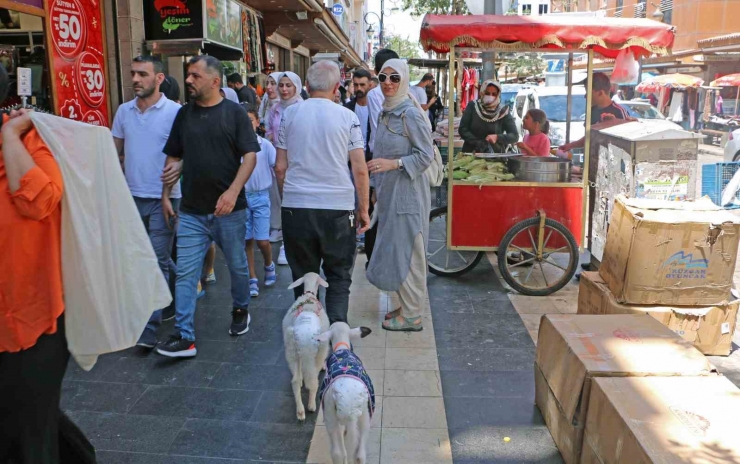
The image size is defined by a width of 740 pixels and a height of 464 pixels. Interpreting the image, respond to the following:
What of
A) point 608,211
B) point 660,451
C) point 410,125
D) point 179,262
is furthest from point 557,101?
point 660,451

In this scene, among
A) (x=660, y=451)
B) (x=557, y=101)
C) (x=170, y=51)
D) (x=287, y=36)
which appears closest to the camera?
(x=660, y=451)

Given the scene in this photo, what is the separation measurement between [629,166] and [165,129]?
3.61 meters

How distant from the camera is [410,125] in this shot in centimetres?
464

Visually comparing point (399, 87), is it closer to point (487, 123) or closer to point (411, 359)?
point (411, 359)

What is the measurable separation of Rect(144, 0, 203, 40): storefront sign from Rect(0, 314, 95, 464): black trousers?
19.0 feet

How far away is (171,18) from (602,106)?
191 inches

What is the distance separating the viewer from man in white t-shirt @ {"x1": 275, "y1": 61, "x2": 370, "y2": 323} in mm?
4027

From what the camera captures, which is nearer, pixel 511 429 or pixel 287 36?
pixel 511 429

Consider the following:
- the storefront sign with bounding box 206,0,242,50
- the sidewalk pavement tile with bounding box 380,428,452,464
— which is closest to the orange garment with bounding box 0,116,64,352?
the sidewalk pavement tile with bounding box 380,428,452,464

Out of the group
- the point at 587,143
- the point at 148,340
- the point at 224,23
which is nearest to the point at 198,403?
the point at 148,340

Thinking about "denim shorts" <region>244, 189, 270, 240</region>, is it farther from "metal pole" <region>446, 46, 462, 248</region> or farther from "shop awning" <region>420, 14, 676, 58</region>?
"shop awning" <region>420, 14, 676, 58</region>

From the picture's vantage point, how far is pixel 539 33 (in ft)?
17.7

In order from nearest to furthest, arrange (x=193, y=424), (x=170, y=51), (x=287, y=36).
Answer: (x=193, y=424)
(x=170, y=51)
(x=287, y=36)

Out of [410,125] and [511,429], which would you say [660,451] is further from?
[410,125]
